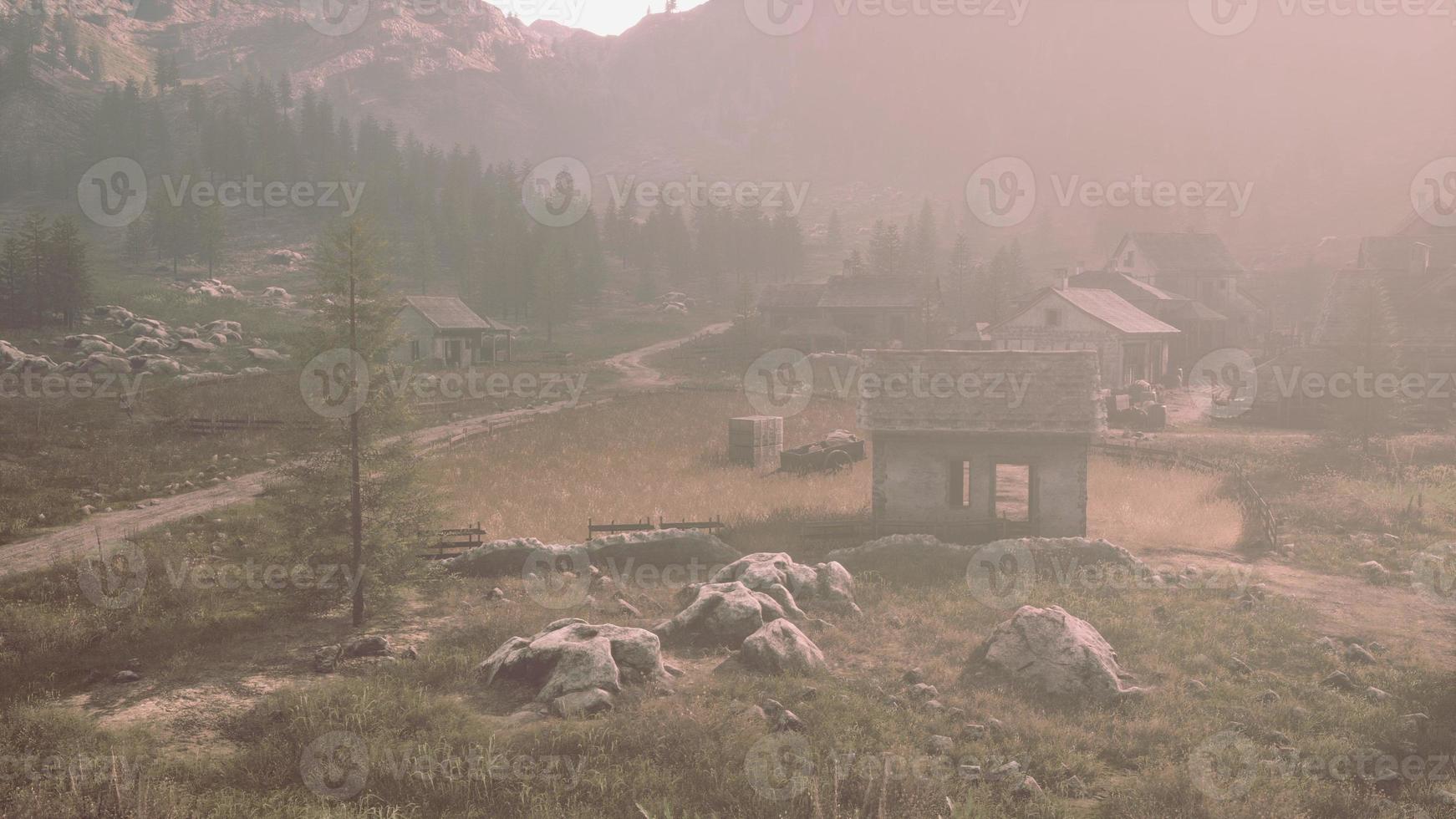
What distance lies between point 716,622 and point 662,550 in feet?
16.5

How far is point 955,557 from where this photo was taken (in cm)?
2075

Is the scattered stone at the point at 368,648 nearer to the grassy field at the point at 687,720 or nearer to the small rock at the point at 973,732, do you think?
the grassy field at the point at 687,720

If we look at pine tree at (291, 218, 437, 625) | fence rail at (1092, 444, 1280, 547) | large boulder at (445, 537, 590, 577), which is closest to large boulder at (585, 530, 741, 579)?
large boulder at (445, 537, 590, 577)

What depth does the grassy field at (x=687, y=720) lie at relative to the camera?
10.1 m

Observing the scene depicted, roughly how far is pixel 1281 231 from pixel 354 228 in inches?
5593

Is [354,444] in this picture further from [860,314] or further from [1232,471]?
[860,314]

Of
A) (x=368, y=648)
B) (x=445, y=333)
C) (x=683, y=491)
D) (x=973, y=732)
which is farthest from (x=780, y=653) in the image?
(x=445, y=333)

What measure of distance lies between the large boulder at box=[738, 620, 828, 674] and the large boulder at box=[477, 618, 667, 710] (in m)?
1.53

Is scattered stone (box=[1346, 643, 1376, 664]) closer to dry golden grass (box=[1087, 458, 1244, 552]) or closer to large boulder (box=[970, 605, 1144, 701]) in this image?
large boulder (box=[970, 605, 1144, 701])

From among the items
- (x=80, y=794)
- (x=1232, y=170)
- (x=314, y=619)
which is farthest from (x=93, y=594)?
(x=1232, y=170)

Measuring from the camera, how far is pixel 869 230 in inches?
6235

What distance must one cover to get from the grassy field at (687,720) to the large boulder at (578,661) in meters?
0.54

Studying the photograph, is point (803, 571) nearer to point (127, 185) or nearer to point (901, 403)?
point (901, 403)

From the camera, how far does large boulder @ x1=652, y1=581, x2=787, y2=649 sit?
15.5 m
